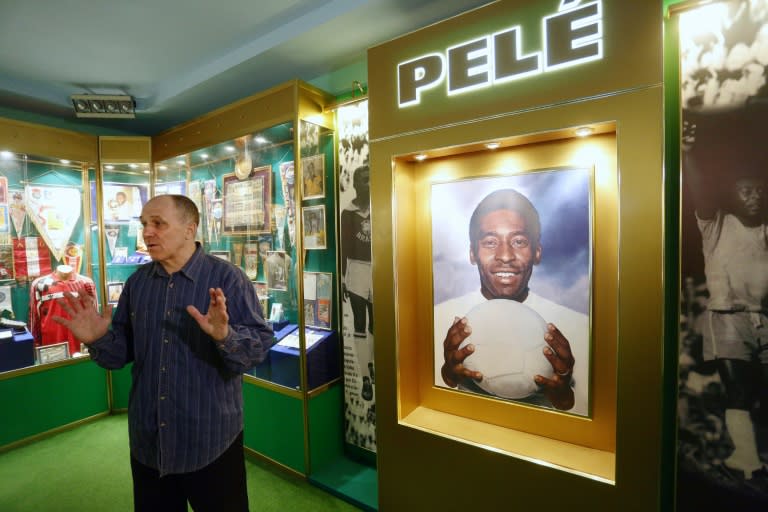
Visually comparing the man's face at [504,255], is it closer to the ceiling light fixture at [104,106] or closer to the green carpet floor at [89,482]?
the green carpet floor at [89,482]

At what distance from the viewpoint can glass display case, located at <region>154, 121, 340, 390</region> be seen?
294 centimetres

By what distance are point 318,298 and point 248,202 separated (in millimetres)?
1003

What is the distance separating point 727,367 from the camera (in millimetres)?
1684

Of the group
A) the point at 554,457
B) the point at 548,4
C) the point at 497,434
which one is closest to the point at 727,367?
the point at 554,457

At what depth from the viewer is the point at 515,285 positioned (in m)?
2.00

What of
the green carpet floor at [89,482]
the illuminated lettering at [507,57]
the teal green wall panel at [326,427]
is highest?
the illuminated lettering at [507,57]

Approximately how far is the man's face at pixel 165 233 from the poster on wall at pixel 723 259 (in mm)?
2239

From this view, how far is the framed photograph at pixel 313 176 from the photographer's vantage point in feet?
9.68

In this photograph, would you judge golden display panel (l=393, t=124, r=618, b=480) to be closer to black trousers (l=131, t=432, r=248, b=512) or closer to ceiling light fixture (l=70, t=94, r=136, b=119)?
black trousers (l=131, t=432, r=248, b=512)

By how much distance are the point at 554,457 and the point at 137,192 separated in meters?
4.47

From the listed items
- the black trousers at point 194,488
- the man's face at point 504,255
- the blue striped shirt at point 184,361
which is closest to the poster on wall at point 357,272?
the man's face at point 504,255

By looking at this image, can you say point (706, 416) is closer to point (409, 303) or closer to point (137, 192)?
point (409, 303)

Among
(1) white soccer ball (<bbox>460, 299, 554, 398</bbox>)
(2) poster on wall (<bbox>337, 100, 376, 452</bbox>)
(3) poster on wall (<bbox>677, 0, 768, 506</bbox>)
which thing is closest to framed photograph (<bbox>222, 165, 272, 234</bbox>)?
(2) poster on wall (<bbox>337, 100, 376, 452</bbox>)

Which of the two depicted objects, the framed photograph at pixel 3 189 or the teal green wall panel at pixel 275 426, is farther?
the framed photograph at pixel 3 189
